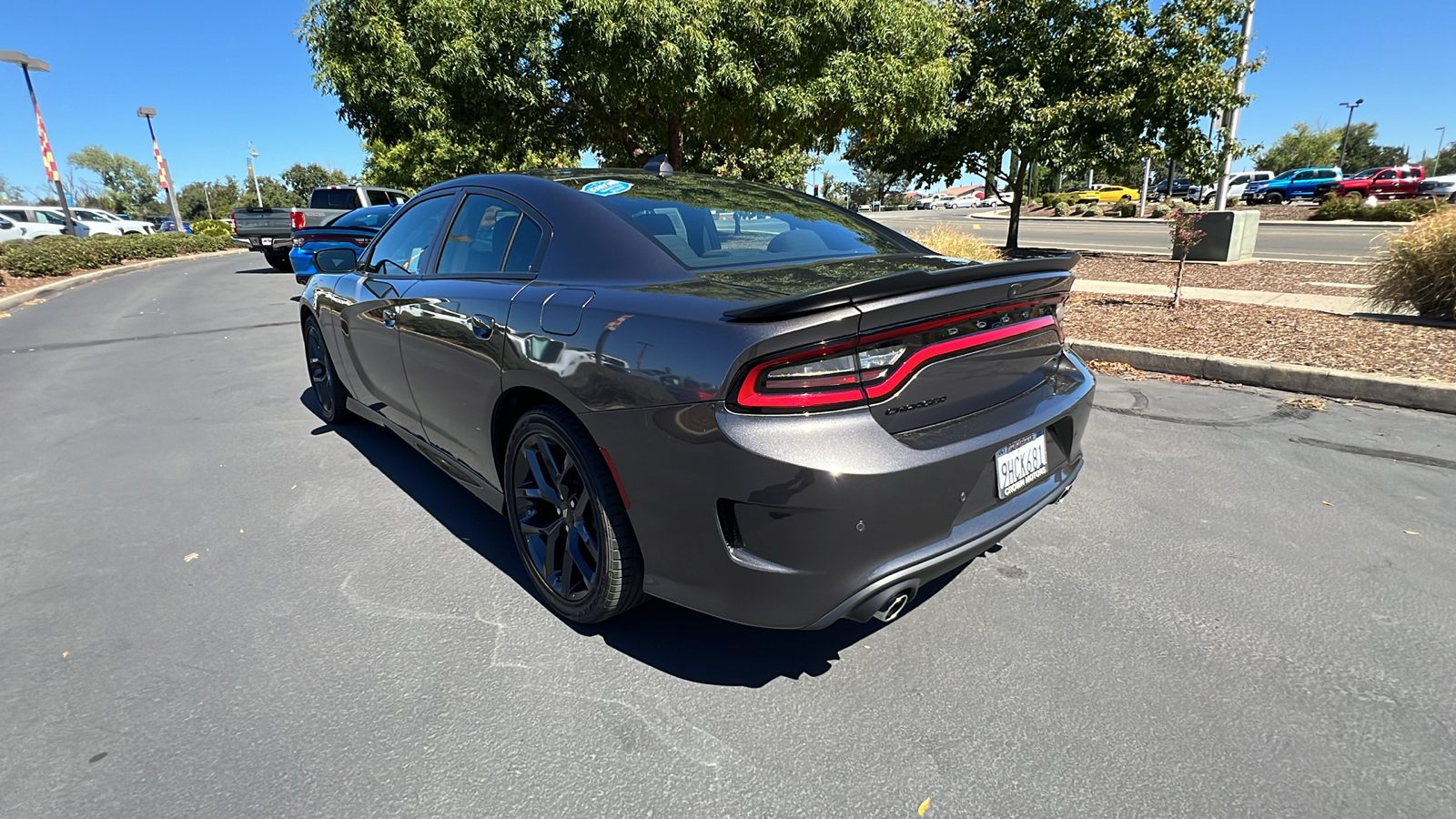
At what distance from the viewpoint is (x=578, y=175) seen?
10.6ft

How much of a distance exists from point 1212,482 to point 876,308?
9.49 feet

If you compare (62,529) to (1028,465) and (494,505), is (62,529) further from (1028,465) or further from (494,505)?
(1028,465)

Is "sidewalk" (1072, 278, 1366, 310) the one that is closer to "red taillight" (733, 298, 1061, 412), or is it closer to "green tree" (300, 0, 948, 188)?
"green tree" (300, 0, 948, 188)

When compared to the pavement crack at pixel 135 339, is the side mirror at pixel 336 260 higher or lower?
higher

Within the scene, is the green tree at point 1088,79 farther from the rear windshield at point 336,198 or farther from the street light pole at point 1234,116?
the rear windshield at point 336,198

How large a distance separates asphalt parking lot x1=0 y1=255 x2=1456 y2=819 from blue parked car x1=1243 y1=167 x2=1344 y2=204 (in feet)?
160

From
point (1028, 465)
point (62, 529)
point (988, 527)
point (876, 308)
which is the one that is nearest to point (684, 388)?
point (876, 308)

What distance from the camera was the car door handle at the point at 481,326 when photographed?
273 cm

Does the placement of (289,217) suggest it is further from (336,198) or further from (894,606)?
(894,606)

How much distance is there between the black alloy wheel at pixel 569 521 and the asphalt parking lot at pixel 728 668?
0.57 ft

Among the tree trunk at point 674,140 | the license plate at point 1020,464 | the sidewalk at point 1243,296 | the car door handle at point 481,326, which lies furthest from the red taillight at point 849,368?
the tree trunk at point 674,140

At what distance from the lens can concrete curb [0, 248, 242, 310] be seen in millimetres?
12856

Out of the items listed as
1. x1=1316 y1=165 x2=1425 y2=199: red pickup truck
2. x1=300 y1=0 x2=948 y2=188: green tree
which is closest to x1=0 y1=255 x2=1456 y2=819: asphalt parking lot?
x1=300 y1=0 x2=948 y2=188: green tree

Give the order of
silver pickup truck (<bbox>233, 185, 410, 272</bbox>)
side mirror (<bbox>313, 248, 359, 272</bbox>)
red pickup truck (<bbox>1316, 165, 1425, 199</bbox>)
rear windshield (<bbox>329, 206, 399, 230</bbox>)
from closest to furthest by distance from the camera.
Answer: side mirror (<bbox>313, 248, 359, 272</bbox>)
rear windshield (<bbox>329, 206, 399, 230</bbox>)
silver pickup truck (<bbox>233, 185, 410, 272</bbox>)
red pickup truck (<bbox>1316, 165, 1425, 199</bbox>)
